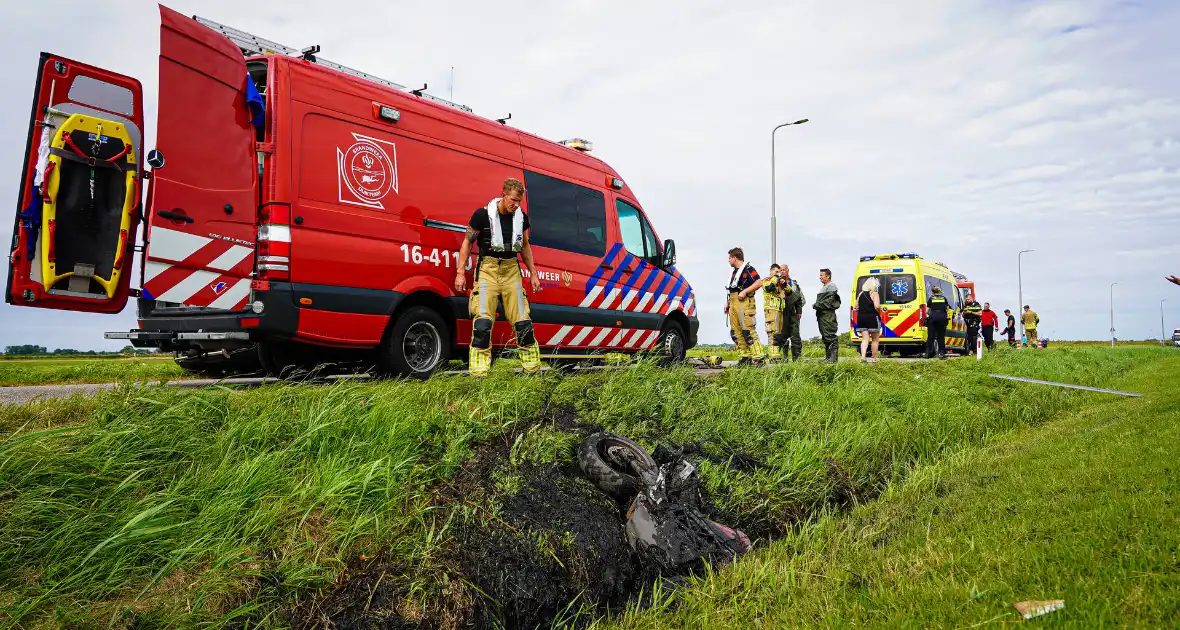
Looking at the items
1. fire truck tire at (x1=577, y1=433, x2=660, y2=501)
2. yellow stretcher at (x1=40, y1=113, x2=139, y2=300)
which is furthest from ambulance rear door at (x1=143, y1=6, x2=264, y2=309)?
fire truck tire at (x1=577, y1=433, x2=660, y2=501)

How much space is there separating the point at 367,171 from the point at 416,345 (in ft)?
5.08

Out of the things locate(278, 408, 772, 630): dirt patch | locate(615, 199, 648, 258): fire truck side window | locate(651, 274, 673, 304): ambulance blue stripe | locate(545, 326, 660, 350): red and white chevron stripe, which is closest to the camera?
locate(278, 408, 772, 630): dirt patch

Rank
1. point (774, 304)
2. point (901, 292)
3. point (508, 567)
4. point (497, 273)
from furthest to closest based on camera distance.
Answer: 1. point (901, 292)
2. point (774, 304)
3. point (497, 273)
4. point (508, 567)

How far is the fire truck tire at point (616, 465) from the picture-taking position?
3.50m

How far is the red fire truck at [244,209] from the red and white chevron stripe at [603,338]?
1.42 m

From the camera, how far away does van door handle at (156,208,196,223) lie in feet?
15.7

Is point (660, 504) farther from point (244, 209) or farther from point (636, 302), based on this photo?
point (636, 302)

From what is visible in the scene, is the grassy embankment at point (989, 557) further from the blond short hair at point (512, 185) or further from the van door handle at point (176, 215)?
the van door handle at point (176, 215)

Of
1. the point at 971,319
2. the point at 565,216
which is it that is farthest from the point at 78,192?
the point at 971,319

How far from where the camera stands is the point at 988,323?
21766mm

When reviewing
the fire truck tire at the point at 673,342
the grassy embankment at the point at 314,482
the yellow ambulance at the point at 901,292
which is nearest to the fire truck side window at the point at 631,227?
the fire truck tire at the point at 673,342

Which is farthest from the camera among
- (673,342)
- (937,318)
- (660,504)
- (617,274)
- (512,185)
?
(937,318)

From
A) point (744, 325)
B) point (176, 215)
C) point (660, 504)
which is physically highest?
point (176, 215)

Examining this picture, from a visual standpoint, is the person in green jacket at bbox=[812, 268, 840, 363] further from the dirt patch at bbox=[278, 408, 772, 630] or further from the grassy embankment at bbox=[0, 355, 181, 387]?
the grassy embankment at bbox=[0, 355, 181, 387]
